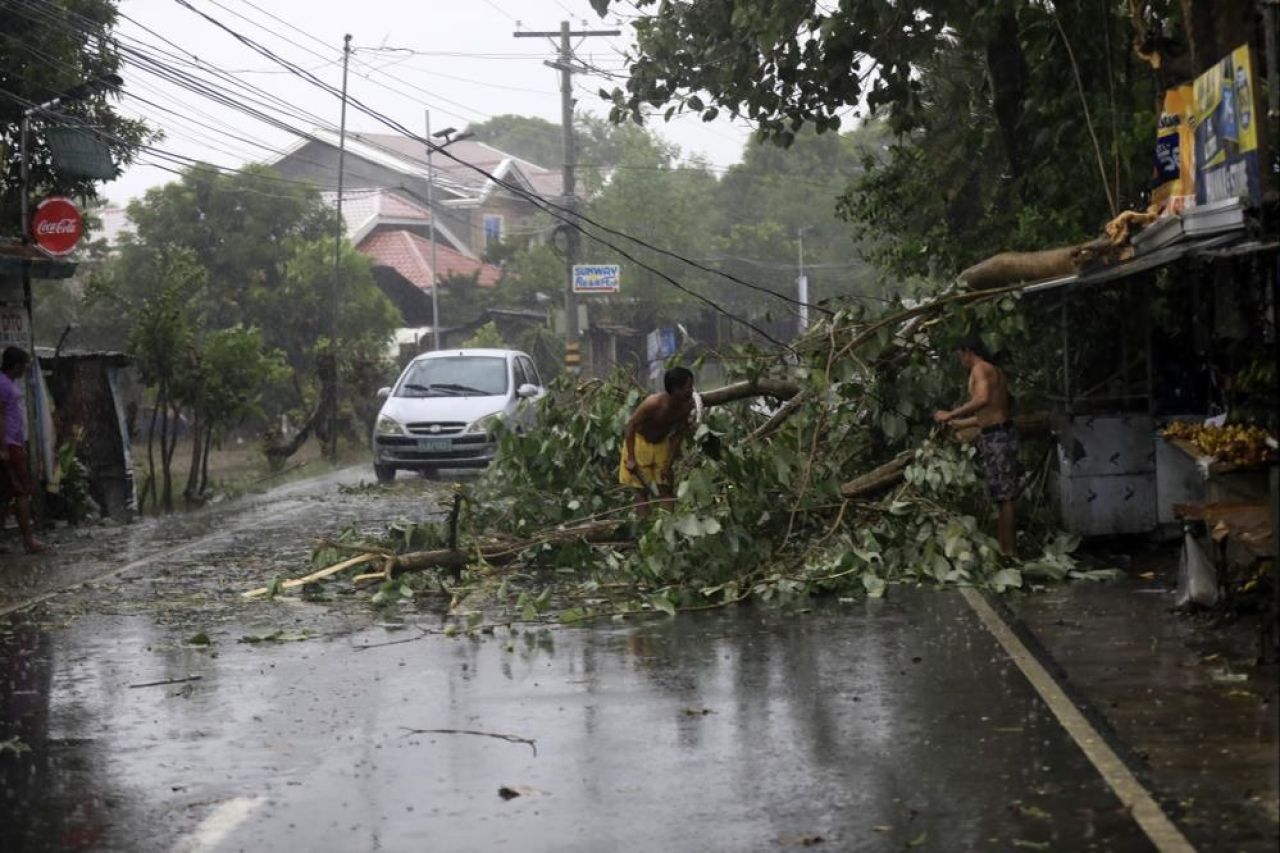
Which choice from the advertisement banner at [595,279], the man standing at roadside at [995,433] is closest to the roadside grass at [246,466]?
the advertisement banner at [595,279]

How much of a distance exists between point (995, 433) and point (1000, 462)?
0.24 m

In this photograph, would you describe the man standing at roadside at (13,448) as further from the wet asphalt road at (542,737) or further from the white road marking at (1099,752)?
the white road marking at (1099,752)

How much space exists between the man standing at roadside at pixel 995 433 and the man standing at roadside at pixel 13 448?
338 inches

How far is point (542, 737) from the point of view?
813 cm

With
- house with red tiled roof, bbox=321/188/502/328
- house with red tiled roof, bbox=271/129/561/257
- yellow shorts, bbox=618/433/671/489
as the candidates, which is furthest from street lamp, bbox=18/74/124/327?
house with red tiled roof, bbox=271/129/561/257

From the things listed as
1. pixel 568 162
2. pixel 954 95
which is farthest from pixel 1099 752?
pixel 568 162

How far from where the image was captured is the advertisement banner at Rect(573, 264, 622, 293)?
4353 cm

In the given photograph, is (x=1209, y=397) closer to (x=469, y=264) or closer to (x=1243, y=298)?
(x=1243, y=298)

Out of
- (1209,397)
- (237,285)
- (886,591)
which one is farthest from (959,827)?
(237,285)

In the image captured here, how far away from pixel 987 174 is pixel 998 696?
12.9 meters

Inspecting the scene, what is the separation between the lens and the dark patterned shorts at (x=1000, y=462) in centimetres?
1348

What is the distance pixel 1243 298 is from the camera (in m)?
11.7

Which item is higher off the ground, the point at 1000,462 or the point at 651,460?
the point at 651,460

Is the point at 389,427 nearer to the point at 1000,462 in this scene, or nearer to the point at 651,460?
the point at 651,460
